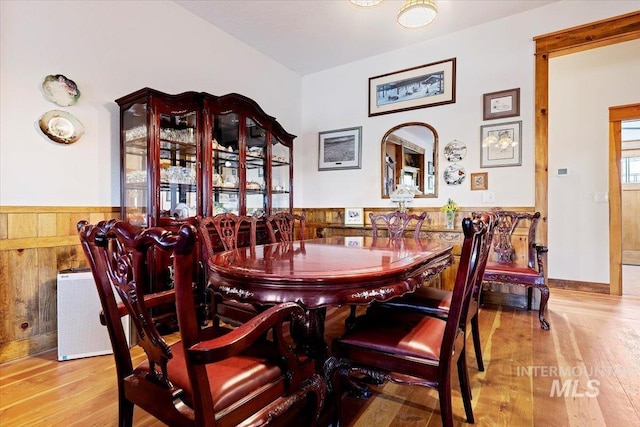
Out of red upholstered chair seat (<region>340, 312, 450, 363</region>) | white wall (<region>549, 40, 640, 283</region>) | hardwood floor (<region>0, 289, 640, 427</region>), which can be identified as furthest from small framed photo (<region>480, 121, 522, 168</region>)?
red upholstered chair seat (<region>340, 312, 450, 363</region>)

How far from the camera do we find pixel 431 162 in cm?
367

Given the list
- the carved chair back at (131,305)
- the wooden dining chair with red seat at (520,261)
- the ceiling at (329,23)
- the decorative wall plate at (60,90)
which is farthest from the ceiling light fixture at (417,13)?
the decorative wall plate at (60,90)

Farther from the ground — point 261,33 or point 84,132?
point 261,33

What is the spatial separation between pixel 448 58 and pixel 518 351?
9.62ft

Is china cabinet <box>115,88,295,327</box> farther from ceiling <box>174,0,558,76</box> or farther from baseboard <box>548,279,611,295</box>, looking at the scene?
baseboard <box>548,279,611,295</box>

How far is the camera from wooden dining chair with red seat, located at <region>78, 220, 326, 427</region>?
77 cm

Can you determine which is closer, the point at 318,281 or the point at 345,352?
the point at 318,281

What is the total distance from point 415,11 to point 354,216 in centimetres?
227

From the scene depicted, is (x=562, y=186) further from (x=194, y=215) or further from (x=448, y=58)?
(x=194, y=215)

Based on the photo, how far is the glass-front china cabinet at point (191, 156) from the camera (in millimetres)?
2529

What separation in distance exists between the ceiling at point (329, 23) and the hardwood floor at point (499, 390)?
2.90 meters

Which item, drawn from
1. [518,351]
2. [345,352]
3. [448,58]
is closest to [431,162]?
[448,58]

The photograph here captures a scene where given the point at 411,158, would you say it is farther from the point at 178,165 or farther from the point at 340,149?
the point at 178,165

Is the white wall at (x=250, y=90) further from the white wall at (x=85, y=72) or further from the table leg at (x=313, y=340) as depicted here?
the table leg at (x=313, y=340)
